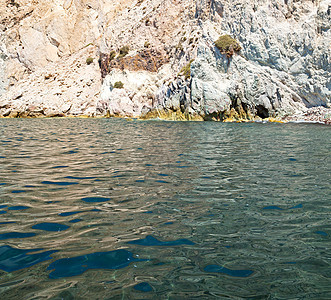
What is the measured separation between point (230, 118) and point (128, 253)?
34.2 m

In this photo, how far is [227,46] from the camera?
125ft

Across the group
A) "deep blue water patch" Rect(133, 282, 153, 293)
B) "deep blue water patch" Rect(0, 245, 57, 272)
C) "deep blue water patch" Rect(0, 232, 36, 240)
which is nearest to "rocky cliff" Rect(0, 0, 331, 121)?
"deep blue water patch" Rect(0, 232, 36, 240)

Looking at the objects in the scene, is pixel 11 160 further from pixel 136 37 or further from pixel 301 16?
pixel 136 37

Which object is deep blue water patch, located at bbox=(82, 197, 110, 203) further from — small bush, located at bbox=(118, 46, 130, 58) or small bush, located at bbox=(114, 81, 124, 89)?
small bush, located at bbox=(118, 46, 130, 58)

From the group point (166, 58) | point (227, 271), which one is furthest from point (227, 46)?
point (227, 271)

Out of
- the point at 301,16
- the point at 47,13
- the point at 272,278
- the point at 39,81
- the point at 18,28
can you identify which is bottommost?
the point at 272,278

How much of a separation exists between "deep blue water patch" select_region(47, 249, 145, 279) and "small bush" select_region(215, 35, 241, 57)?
3905cm

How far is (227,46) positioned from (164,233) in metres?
38.6

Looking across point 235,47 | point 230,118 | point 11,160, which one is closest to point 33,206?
point 11,160

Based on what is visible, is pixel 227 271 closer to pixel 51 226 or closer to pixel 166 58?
pixel 51 226

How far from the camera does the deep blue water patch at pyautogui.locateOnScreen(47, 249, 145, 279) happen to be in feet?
9.69

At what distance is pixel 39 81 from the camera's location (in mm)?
57594

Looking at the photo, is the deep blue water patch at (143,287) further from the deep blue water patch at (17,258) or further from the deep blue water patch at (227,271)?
the deep blue water patch at (17,258)

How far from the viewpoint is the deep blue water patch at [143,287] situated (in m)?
2.65
